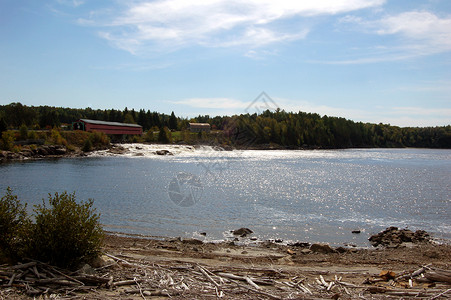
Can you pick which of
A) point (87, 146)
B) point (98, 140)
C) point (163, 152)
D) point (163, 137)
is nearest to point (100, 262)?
point (87, 146)

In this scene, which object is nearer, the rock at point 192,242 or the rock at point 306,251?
the rock at point 306,251

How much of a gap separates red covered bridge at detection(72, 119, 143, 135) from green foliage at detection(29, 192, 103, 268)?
401 ft

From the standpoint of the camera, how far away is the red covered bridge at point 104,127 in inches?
4921

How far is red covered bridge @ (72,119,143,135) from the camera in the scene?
125 m

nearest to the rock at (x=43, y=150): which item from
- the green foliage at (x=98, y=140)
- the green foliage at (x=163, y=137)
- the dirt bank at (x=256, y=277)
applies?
the green foliage at (x=98, y=140)

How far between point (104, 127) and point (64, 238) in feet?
420

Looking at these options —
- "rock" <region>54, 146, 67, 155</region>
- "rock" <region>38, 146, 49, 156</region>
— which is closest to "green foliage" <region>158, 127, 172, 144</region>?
"rock" <region>54, 146, 67, 155</region>

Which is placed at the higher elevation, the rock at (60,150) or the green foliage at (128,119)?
the green foliage at (128,119)

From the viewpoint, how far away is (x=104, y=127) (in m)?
131

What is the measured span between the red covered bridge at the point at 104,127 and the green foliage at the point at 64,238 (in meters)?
122

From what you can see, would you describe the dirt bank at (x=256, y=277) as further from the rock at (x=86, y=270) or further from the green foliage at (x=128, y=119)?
the green foliage at (x=128, y=119)

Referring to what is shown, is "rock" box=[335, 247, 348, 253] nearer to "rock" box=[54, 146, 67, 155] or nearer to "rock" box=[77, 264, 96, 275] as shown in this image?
"rock" box=[77, 264, 96, 275]

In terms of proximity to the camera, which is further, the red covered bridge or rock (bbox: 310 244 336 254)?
the red covered bridge

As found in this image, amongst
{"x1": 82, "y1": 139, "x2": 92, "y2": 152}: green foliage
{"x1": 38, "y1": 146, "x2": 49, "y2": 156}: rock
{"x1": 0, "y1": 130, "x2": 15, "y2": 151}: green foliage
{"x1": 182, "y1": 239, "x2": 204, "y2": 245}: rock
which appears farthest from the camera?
{"x1": 82, "y1": 139, "x2": 92, "y2": 152}: green foliage
